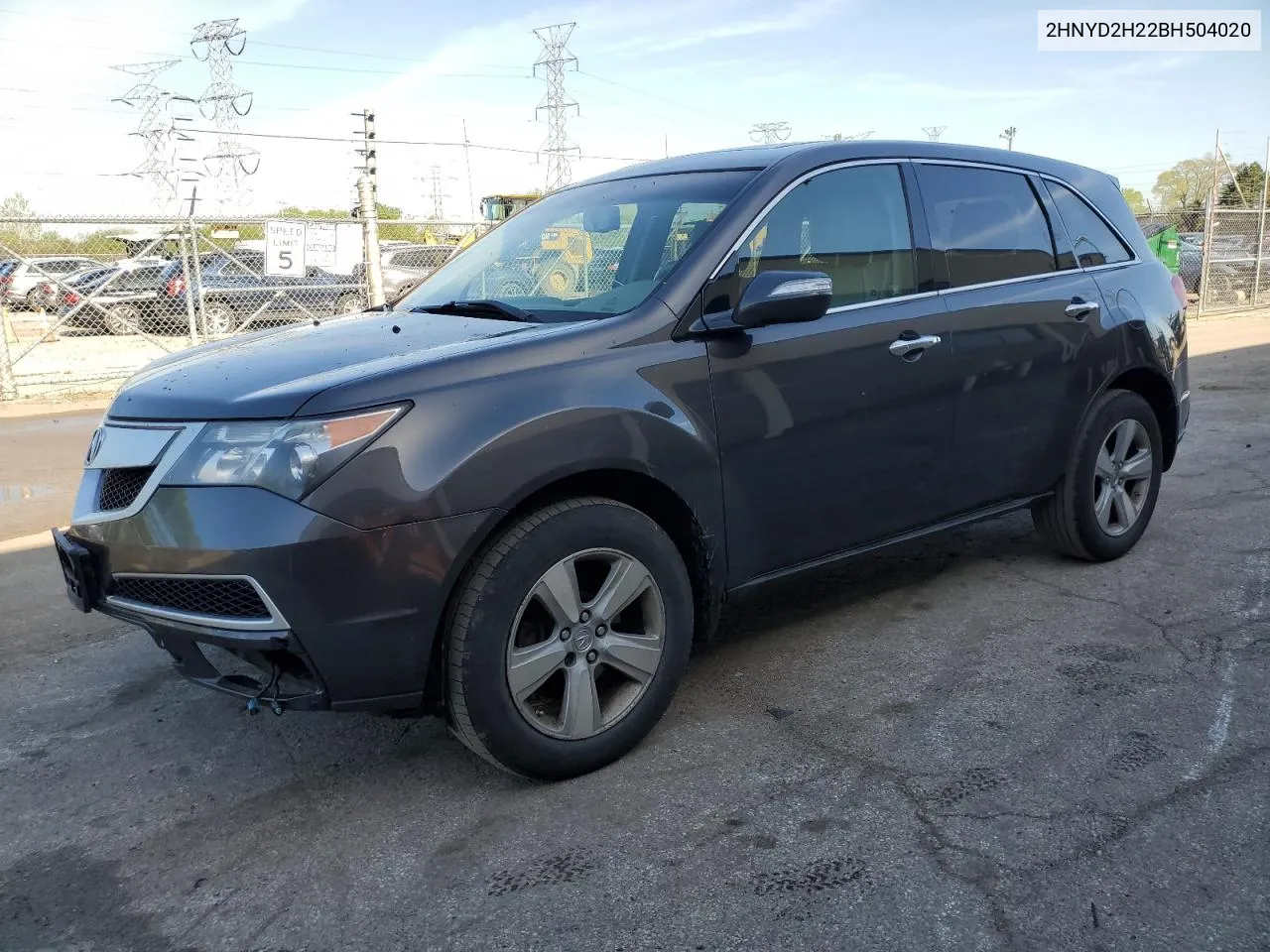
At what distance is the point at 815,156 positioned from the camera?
12.7 feet

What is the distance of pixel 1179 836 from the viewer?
9.05ft

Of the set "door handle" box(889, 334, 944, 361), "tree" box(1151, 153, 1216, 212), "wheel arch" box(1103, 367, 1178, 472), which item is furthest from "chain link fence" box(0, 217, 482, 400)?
"tree" box(1151, 153, 1216, 212)

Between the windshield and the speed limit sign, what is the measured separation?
9.50 metres

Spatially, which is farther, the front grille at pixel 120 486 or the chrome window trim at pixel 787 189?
the chrome window trim at pixel 787 189

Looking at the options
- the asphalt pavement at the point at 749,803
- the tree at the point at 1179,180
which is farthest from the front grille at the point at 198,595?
the tree at the point at 1179,180

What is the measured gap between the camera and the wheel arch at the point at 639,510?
2945 mm

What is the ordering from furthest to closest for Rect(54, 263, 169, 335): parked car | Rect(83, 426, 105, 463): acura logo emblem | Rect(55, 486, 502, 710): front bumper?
Rect(54, 263, 169, 335): parked car → Rect(83, 426, 105, 463): acura logo emblem → Rect(55, 486, 502, 710): front bumper

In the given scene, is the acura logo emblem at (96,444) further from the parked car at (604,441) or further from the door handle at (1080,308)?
the door handle at (1080,308)

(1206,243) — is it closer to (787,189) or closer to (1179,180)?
(787,189)

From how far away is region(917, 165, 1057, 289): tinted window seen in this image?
13.8 feet

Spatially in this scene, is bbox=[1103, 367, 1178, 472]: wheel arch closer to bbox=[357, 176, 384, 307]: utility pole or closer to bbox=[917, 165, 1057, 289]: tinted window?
bbox=[917, 165, 1057, 289]: tinted window

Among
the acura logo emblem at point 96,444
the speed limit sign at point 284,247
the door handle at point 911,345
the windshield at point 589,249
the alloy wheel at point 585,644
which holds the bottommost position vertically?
the alloy wheel at point 585,644

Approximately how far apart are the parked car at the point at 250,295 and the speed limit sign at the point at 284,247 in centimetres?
130

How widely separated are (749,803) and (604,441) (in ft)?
3.60
